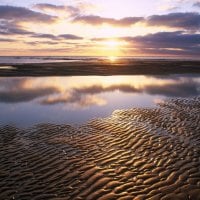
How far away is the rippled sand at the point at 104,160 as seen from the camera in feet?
26.9

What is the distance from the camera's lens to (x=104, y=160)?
34.6 feet

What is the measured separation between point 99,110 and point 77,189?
11240 mm

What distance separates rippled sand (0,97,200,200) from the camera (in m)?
8.20

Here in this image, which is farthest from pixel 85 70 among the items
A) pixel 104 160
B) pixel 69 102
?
pixel 104 160

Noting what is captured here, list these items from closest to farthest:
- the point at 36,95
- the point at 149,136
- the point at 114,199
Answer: the point at 114,199
the point at 149,136
the point at 36,95

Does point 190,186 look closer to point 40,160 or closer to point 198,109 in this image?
point 40,160

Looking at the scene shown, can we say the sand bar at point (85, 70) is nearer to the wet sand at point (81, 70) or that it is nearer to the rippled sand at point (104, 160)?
the wet sand at point (81, 70)

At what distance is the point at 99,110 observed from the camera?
1934cm

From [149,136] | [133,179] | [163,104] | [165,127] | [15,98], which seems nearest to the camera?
[133,179]

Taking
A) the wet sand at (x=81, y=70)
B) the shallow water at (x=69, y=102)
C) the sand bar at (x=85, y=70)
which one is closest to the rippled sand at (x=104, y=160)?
the shallow water at (x=69, y=102)

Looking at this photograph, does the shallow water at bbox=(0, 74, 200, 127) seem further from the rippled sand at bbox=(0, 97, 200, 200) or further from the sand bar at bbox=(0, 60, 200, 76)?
the sand bar at bbox=(0, 60, 200, 76)

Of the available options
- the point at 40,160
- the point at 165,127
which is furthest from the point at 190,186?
the point at 165,127

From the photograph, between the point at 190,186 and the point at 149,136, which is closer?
the point at 190,186

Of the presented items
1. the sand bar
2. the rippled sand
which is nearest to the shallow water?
the rippled sand
